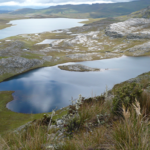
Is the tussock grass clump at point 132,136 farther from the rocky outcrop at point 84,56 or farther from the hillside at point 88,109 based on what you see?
the rocky outcrop at point 84,56

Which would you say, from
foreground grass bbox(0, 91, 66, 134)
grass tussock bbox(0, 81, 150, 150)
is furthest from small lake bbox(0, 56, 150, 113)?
grass tussock bbox(0, 81, 150, 150)

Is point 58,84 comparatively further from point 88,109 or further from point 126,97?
point 126,97

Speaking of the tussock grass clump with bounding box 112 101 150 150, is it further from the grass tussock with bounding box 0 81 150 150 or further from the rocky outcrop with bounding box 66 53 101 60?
the rocky outcrop with bounding box 66 53 101 60

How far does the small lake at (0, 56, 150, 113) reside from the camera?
183ft

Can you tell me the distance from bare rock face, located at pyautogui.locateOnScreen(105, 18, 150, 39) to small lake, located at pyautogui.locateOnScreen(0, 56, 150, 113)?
60037mm

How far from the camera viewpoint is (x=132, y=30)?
173000 mm

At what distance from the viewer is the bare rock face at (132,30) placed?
15529 centimetres

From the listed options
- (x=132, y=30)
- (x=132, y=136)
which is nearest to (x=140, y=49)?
(x=132, y=30)

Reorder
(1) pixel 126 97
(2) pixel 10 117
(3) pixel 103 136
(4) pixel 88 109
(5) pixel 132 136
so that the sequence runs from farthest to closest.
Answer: (2) pixel 10 117 < (4) pixel 88 109 < (1) pixel 126 97 < (3) pixel 103 136 < (5) pixel 132 136

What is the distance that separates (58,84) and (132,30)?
139m

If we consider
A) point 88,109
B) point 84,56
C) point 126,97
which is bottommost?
point 84,56

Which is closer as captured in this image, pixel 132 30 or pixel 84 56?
pixel 84 56

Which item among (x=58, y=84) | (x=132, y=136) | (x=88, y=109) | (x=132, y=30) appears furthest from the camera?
(x=132, y=30)

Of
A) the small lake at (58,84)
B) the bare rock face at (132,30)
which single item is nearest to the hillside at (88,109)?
the bare rock face at (132,30)
